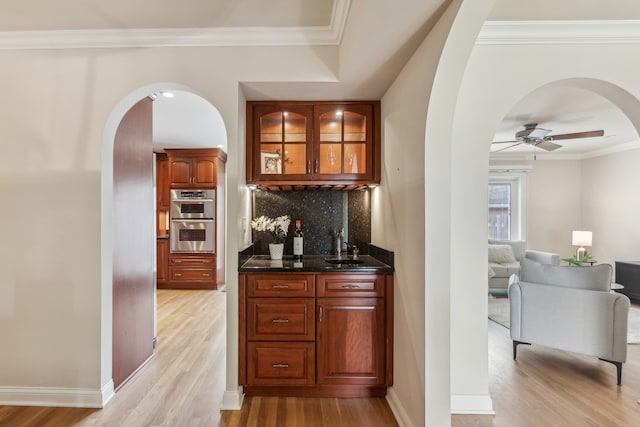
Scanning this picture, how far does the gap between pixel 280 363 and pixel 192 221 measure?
14.1 feet

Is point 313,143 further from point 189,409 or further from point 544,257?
point 544,257

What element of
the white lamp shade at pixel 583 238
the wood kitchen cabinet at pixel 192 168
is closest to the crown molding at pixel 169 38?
the wood kitchen cabinet at pixel 192 168

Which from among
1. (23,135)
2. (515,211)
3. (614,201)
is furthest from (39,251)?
(614,201)

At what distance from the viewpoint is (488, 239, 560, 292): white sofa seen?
18.2ft

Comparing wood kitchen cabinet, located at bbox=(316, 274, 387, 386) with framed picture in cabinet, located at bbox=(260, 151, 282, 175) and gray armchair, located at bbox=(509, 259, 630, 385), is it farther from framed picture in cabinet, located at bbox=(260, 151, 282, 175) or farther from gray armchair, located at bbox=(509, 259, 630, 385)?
gray armchair, located at bbox=(509, 259, 630, 385)

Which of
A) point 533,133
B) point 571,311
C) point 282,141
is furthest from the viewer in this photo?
point 533,133

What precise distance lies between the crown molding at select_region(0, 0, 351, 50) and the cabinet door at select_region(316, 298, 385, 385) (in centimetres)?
196

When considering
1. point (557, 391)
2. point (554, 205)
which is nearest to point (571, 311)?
point (557, 391)

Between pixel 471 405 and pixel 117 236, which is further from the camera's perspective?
pixel 117 236

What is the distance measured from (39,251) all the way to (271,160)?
6.12 feet

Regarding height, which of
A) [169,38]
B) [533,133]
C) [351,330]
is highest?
[169,38]

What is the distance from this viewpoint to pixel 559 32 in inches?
88.3

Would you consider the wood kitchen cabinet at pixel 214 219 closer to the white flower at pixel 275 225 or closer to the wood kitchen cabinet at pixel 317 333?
the white flower at pixel 275 225

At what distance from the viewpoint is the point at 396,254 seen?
236 cm
